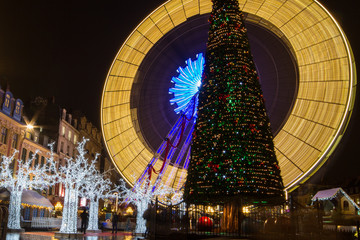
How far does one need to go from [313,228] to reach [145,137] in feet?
44.4

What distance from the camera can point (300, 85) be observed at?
68.9ft

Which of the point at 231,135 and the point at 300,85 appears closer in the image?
the point at 231,135

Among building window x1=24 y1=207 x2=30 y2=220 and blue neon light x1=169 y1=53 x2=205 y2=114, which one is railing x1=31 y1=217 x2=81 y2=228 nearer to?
building window x1=24 y1=207 x2=30 y2=220

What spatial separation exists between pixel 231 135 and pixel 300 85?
9.65 m

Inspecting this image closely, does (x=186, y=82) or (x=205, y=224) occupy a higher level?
(x=186, y=82)

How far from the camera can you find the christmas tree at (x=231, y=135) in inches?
501

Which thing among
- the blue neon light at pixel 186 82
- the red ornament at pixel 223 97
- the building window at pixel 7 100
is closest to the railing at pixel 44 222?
the building window at pixel 7 100

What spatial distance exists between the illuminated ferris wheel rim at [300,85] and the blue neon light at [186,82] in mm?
2649

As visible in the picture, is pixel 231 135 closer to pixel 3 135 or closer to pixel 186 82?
pixel 186 82

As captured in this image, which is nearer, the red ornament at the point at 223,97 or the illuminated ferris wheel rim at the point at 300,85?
the red ornament at the point at 223,97

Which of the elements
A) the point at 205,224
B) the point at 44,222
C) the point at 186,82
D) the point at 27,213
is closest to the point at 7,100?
the point at 44,222

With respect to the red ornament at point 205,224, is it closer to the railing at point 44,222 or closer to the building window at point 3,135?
the railing at point 44,222

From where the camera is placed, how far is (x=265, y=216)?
37.3 feet

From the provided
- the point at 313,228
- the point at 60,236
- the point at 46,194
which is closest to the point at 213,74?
the point at 313,228
